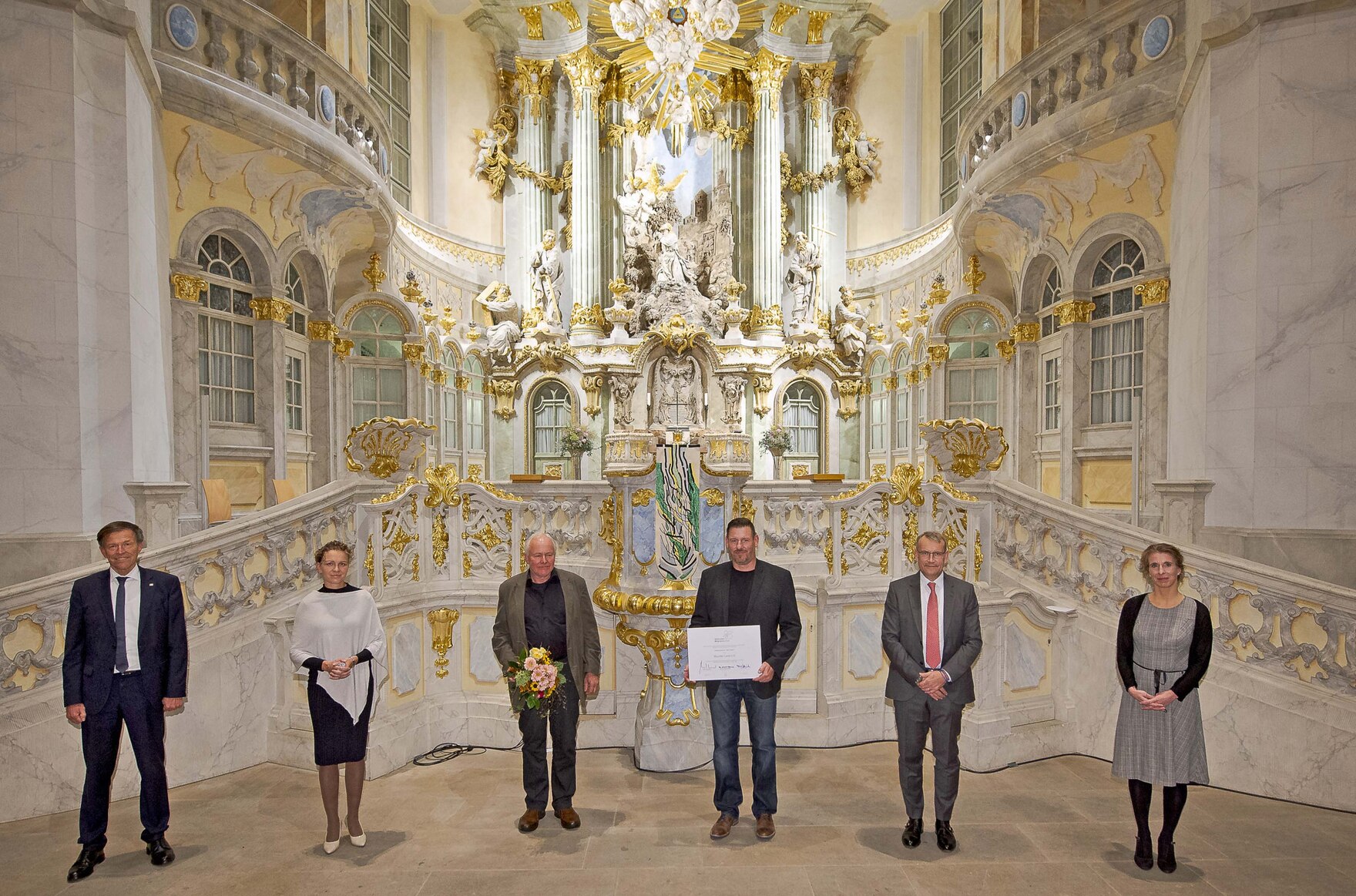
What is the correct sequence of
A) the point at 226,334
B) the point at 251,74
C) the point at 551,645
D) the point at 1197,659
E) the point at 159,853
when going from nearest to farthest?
the point at 1197,659 → the point at 159,853 → the point at 551,645 → the point at 251,74 → the point at 226,334

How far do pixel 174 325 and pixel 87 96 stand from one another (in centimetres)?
302

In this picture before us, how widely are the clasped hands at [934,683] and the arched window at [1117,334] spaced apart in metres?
7.91

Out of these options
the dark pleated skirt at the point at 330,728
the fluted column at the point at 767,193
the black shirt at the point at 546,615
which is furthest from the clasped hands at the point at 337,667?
the fluted column at the point at 767,193

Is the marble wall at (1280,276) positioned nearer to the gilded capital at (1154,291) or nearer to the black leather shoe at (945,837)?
the gilded capital at (1154,291)

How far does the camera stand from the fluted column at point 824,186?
19031 mm

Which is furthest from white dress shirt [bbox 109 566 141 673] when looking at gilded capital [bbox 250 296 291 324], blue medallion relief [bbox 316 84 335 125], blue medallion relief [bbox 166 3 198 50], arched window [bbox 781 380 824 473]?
arched window [bbox 781 380 824 473]

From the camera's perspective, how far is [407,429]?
6141mm

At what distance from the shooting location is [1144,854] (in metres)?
4.18

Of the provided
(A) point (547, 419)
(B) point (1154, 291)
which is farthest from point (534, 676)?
(A) point (547, 419)

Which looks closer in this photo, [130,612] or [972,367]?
[130,612]

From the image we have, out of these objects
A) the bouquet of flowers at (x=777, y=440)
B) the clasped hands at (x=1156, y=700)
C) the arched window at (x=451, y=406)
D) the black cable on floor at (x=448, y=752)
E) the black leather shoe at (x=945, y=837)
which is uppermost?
the arched window at (x=451, y=406)

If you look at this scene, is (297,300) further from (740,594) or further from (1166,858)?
(1166,858)

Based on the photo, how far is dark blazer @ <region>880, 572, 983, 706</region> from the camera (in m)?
4.32

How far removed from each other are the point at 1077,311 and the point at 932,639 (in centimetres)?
855
